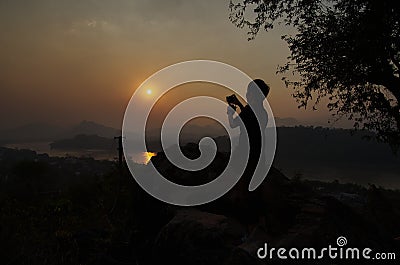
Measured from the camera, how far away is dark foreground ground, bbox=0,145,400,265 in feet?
25.6

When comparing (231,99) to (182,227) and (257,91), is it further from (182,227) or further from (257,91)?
(182,227)

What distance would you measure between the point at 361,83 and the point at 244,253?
29.0ft

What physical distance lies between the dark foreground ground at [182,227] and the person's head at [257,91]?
290 cm

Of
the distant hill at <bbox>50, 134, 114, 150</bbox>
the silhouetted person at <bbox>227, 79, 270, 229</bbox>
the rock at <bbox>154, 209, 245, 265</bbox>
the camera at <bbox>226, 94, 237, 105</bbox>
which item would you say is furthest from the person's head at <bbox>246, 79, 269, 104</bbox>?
the distant hill at <bbox>50, 134, 114, 150</bbox>

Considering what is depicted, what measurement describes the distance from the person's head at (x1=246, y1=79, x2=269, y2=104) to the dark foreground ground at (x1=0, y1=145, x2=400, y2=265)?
9.51 feet

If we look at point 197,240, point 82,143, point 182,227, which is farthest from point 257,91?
point 82,143

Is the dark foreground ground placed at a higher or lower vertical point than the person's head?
lower

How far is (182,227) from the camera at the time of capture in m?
9.39

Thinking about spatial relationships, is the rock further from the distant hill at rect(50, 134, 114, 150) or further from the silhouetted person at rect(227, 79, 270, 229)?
the distant hill at rect(50, 134, 114, 150)

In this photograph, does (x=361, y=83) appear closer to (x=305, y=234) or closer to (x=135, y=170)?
(x=305, y=234)

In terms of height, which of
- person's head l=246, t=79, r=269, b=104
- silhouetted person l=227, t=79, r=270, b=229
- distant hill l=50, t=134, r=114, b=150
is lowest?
silhouetted person l=227, t=79, r=270, b=229

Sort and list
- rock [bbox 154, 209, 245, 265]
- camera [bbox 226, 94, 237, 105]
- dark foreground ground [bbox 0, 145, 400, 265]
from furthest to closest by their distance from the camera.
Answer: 1. camera [bbox 226, 94, 237, 105]
2. rock [bbox 154, 209, 245, 265]
3. dark foreground ground [bbox 0, 145, 400, 265]

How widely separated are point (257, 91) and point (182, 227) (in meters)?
5.21

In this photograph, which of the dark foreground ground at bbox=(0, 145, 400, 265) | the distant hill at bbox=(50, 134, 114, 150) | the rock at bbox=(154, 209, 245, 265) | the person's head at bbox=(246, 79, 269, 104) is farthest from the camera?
the distant hill at bbox=(50, 134, 114, 150)
